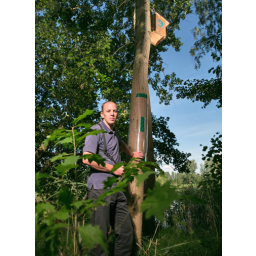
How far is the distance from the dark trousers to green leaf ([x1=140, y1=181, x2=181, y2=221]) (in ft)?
4.25

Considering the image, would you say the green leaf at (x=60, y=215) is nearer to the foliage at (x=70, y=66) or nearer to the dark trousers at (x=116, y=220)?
the dark trousers at (x=116, y=220)

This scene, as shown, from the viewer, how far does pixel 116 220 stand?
2102 millimetres

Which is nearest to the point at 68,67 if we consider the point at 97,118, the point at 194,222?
the point at 97,118

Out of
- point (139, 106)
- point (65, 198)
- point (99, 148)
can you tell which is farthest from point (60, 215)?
point (139, 106)

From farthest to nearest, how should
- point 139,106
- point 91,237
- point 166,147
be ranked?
point 166,147 → point 139,106 → point 91,237

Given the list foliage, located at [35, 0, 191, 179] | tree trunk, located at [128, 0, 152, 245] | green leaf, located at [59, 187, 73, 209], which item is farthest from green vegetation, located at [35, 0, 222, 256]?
green leaf, located at [59, 187, 73, 209]

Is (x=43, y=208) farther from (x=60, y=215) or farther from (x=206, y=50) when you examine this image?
(x=206, y=50)

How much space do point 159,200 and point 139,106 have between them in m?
2.18

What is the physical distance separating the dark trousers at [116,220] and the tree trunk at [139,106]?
161 millimetres

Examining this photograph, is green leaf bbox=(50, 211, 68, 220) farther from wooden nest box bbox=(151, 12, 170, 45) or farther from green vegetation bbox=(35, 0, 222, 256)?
wooden nest box bbox=(151, 12, 170, 45)

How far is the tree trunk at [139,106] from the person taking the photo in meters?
2.42

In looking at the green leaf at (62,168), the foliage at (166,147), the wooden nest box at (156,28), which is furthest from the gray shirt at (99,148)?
the foliage at (166,147)

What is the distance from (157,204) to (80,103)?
16.5ft
